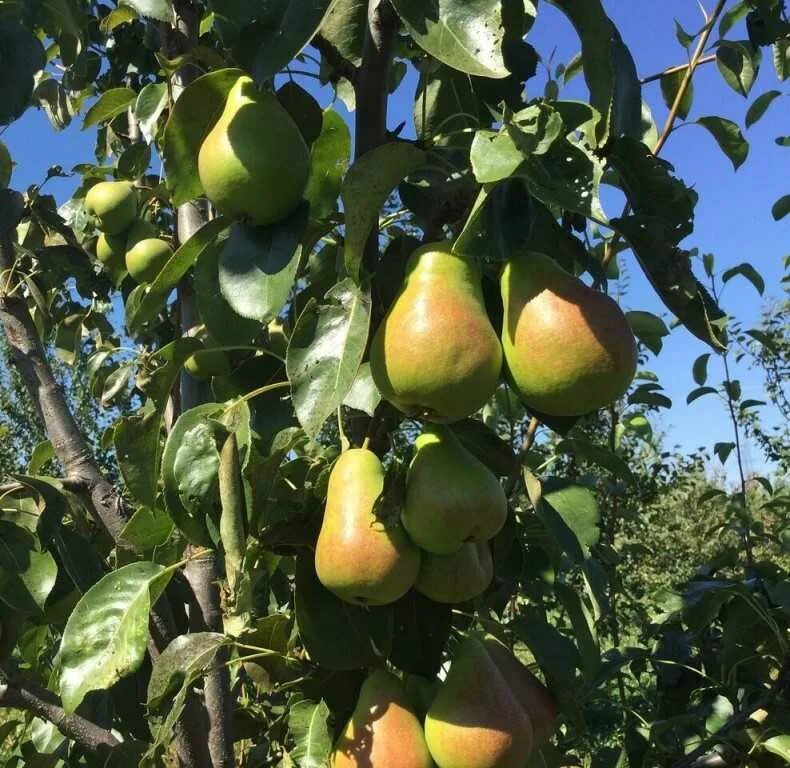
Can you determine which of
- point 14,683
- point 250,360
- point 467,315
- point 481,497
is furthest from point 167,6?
point 14,683

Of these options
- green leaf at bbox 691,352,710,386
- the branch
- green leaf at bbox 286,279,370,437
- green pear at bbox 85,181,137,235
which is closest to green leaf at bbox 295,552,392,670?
green leaf at bbox 286,279,370,437

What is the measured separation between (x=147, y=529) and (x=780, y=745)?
970 millimetres

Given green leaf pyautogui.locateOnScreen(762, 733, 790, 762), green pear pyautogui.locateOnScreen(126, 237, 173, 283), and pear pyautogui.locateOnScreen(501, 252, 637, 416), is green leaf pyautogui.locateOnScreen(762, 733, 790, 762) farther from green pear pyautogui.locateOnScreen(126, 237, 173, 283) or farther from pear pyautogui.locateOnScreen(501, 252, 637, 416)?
green pear pyautogui.locateOnScreen(126, 237, 173, 283)

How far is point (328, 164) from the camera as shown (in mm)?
959

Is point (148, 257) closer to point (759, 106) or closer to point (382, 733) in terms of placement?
point (382, 733)

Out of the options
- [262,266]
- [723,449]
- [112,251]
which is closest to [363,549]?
[262,266]

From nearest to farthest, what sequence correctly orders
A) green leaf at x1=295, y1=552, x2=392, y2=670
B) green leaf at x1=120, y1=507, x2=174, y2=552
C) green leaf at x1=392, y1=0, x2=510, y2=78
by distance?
green leaf at x1=392, y1=0, x2=510, y2=78 → green leaf at x1=295, y1=552, x2=392, y2=670 → green leaf at x1=120, y1=507, x2=174, y2=552

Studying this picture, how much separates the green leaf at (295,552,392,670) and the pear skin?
0.31ft

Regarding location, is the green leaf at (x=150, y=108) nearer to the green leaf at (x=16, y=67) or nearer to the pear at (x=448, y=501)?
the green leaf at (x=16, y=67)

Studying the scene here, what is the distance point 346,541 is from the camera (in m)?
0.82

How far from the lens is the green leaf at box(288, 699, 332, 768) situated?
982 millimetres

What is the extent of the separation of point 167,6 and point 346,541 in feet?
2.91

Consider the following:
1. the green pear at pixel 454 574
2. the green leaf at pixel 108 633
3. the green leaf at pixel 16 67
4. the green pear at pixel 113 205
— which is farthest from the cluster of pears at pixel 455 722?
the green pear at pixel 113 205

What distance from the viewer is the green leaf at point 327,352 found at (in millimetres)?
775
